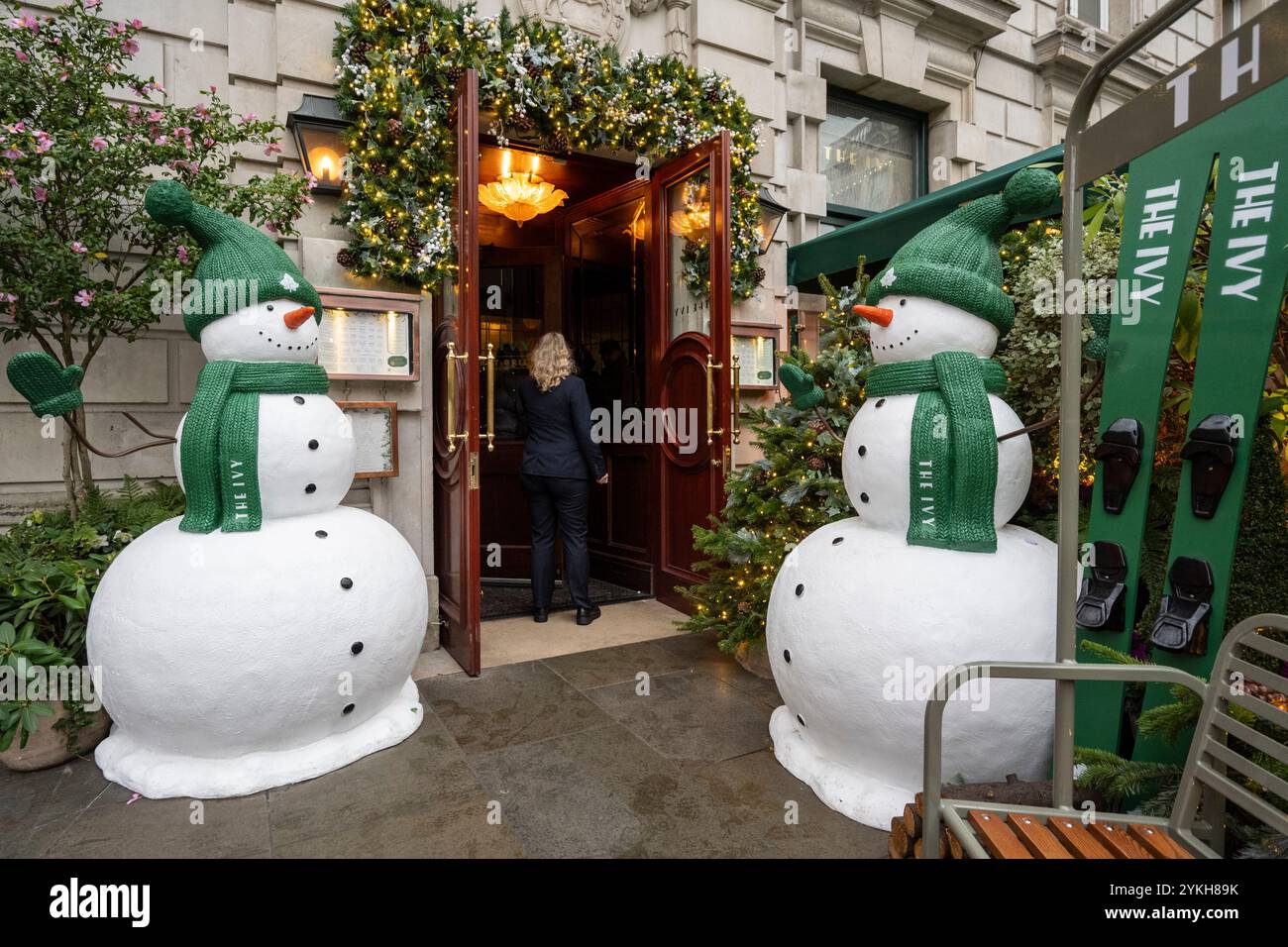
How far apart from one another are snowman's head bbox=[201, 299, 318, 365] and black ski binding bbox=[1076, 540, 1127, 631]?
3493 millimetres

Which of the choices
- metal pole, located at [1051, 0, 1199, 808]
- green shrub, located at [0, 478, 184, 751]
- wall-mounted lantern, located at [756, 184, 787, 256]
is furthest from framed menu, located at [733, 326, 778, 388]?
green shrub, located at [0, 478, 184, 751]

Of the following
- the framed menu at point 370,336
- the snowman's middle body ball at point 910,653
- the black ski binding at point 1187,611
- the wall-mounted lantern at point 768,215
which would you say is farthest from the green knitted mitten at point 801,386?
the wall-mounted lantern at point 768,215

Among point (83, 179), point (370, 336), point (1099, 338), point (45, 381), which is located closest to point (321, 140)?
point (370, 336)

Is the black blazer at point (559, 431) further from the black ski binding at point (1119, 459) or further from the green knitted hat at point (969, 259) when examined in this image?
the black ski binding at point (1119, 459)

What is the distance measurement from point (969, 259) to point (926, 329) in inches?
13.7

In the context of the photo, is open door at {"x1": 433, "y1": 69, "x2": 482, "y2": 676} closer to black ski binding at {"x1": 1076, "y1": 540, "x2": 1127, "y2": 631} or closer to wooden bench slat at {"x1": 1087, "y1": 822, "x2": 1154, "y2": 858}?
black ski binding at {"x1": 1076, "y1": 540, "x2": 1127, "y2": 631}

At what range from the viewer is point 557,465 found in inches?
212

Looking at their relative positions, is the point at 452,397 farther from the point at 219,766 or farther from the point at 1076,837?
the point at 1076,837

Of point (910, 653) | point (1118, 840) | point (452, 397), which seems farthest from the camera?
point (452, 397)

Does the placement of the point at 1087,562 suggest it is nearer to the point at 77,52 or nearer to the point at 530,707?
the point at 530,707

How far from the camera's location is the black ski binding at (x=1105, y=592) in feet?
8.47

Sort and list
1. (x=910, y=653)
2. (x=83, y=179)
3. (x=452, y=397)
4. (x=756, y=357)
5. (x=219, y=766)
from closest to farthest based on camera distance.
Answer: (x=910, y=653) < (x=219, y=766) < (x=83, y=179) < (x=452, y=397) < (x=756, y=357)

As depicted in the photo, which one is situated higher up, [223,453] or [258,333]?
[258,333]
